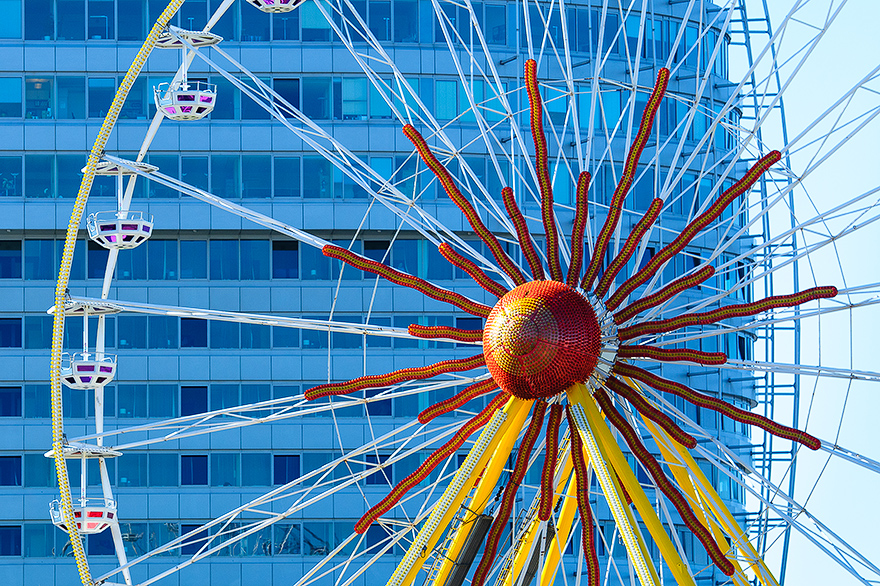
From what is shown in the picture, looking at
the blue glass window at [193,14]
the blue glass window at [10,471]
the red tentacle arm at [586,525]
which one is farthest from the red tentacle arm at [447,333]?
the blue glass window at [10,471]

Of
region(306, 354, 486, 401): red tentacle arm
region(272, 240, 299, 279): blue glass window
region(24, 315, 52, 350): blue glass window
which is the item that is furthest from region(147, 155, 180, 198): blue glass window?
region(306, 354, 486, 401): red tentacle arm

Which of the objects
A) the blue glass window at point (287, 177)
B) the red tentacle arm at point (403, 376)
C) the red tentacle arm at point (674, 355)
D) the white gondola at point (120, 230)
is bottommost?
the red tentacle arm at point (403, 376)

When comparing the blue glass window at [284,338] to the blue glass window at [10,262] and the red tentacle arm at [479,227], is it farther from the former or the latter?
the red tentacle arm at [479,227]

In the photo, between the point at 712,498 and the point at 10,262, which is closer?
the point at 712,498

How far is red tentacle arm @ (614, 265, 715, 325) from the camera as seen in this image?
18.0 m

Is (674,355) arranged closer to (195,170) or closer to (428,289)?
(428,289)

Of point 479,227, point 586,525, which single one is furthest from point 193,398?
point 586,525

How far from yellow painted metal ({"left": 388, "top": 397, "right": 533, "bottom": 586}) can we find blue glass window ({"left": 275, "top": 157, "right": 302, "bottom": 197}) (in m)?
23.7

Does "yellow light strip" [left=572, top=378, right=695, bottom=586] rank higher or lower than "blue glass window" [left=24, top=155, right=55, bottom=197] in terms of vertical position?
lower

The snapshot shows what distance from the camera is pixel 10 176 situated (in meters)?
41.5

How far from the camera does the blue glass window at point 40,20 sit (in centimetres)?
4134

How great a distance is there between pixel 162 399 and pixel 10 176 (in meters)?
8.55

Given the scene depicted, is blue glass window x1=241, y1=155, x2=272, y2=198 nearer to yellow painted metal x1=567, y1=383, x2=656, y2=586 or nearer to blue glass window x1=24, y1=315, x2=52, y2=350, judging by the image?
blue glass window x1=24, y1=315, x2=52, y2=350

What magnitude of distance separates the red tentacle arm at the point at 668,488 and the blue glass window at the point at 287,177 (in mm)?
23932
